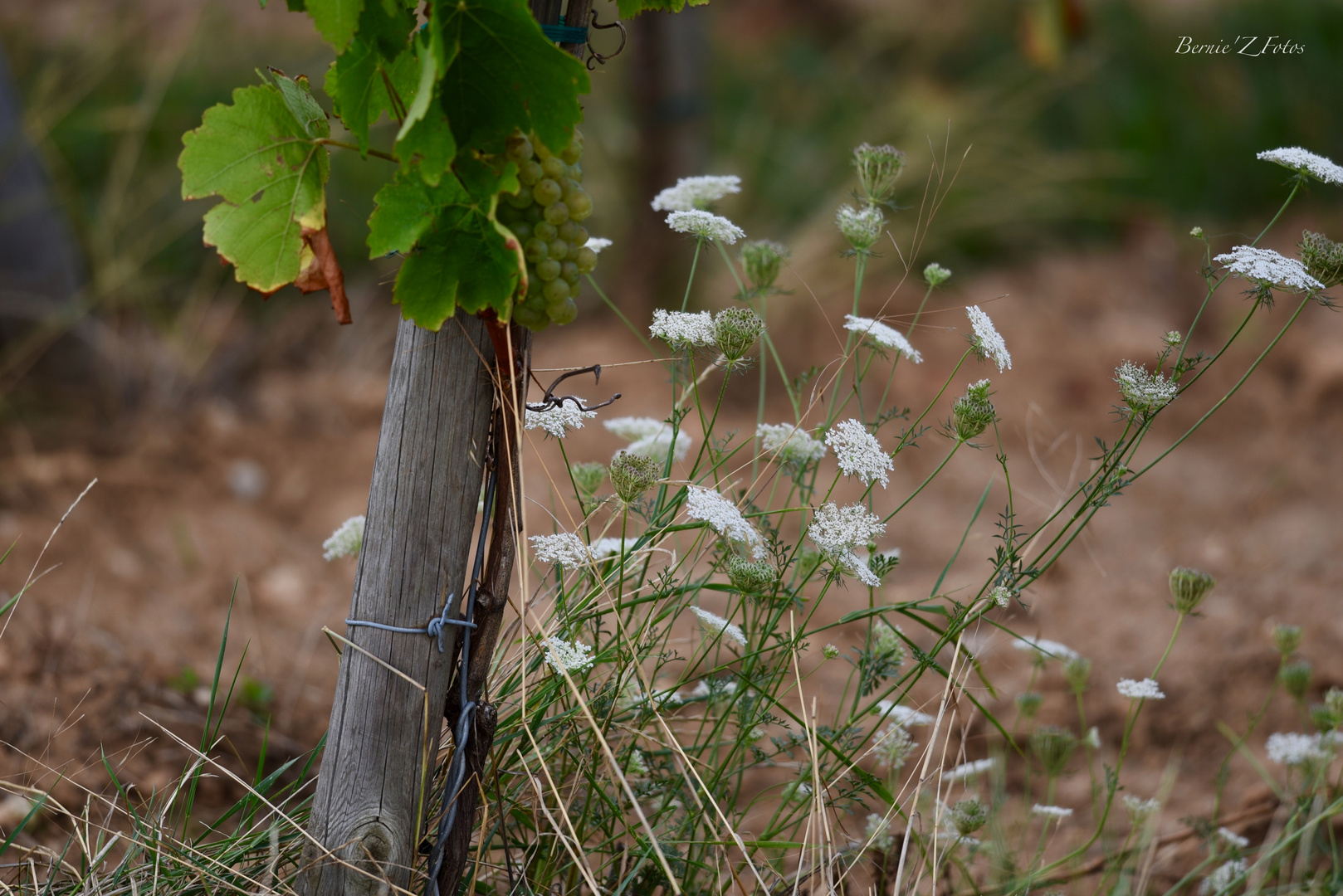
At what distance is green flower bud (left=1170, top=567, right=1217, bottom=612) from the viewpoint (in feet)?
4.51

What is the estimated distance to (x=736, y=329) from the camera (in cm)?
115

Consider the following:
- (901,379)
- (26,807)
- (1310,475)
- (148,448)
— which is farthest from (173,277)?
(1310,475)

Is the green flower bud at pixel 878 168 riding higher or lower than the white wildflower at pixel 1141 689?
higher

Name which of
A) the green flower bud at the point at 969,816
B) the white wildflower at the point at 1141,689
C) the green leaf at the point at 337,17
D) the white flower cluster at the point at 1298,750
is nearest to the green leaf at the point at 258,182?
the green leaf at the point at 337,17

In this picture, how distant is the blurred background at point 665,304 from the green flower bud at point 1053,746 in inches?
40.5

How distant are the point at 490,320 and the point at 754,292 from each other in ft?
1.45

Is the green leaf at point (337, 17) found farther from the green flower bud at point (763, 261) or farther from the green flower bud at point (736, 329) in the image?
the green flower bud at point (763, 261)

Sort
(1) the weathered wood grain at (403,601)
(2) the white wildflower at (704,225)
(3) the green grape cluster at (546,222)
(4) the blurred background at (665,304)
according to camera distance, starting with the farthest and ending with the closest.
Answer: (4) the blurred background at (665,304) → (2) the white wildflower at (704,225) → (1) the weathered wood grain at (403,601) → (3) the green grape cluster at (546,222)

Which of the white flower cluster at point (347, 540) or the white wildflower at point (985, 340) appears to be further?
the white flower cluster at point (347, 540)

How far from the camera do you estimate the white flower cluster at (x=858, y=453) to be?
112 centimetres

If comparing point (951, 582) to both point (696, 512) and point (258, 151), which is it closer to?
point (696, 512)

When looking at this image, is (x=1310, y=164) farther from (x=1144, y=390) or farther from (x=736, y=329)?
(x=736, y=329)

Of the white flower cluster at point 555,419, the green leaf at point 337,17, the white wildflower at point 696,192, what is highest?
the green leaf at point 337,17

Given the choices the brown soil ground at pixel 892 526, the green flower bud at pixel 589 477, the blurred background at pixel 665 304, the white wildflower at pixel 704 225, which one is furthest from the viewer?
the blurred background at pixel 665 304
